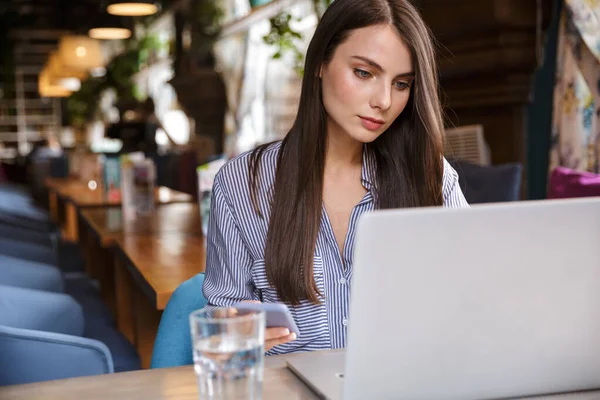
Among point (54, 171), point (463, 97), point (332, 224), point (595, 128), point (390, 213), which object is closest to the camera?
point (390, 213)

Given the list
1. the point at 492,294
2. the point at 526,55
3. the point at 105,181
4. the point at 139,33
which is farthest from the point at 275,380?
the point at 139,33

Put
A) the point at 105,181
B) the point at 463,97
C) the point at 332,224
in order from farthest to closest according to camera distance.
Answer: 1. the point at 105,181
2. the point at 463,97
3. the point at 332,224

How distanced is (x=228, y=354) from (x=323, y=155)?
0.83m

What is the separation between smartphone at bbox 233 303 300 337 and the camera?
2.92ft

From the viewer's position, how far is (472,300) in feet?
2.71

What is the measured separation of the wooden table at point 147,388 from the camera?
949 millimetres

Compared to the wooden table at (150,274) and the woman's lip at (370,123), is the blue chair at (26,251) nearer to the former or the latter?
the wooden table at (150,274)

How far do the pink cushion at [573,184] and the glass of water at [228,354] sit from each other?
1.57 meters

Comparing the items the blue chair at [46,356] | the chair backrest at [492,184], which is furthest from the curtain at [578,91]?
the blue chair at [46,356]

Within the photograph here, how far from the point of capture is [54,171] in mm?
8797

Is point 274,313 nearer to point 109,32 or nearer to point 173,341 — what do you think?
point 173,341

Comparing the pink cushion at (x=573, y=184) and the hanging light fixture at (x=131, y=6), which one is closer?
the pink cushion at (x=573, y=184)

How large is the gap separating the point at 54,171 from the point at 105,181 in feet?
14.6

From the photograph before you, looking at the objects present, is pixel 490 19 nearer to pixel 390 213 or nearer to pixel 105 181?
pixel 105 181
